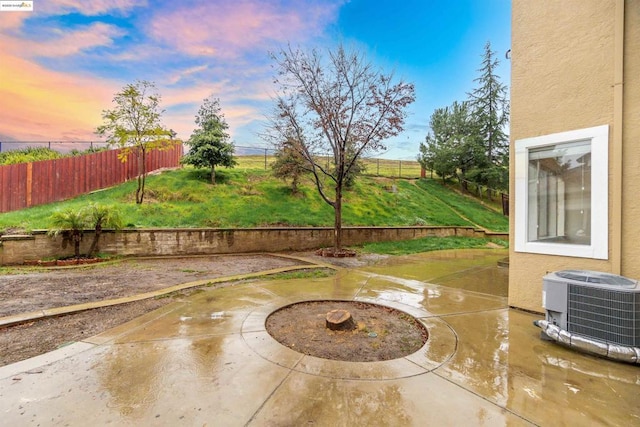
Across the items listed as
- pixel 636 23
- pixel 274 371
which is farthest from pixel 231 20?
pixel 274 371

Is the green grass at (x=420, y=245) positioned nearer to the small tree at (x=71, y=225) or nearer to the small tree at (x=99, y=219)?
the small tree at (x=99, y=219)

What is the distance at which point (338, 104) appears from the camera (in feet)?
31.7

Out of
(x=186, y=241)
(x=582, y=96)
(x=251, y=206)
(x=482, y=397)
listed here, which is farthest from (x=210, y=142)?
(x=482, y=397)

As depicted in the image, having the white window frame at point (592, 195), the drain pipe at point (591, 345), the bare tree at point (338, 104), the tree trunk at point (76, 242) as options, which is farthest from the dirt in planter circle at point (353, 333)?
the tree trunk at point (76, 242)

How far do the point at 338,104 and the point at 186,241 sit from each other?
681 centimetres

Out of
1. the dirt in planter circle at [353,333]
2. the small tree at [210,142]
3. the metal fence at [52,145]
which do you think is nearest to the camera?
the dirt in planter circle at [353,333]

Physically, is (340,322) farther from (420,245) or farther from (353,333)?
(420,245)

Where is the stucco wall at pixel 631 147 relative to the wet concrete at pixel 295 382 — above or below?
above

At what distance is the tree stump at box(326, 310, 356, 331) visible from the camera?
3.43 m

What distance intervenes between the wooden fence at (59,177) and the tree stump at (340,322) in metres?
12.7

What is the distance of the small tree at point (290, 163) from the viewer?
10016mm

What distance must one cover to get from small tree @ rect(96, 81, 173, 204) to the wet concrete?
9626 millimetres

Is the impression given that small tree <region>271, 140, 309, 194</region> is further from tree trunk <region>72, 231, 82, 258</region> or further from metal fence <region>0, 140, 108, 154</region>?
metal fence <region>0, 140, 108, 154</region>

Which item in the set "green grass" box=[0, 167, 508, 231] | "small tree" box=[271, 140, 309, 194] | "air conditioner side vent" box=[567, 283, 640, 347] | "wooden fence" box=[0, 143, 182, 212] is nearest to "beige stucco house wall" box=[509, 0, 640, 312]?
"air conditioner side vent" box=[567, 283, 640, 347]
